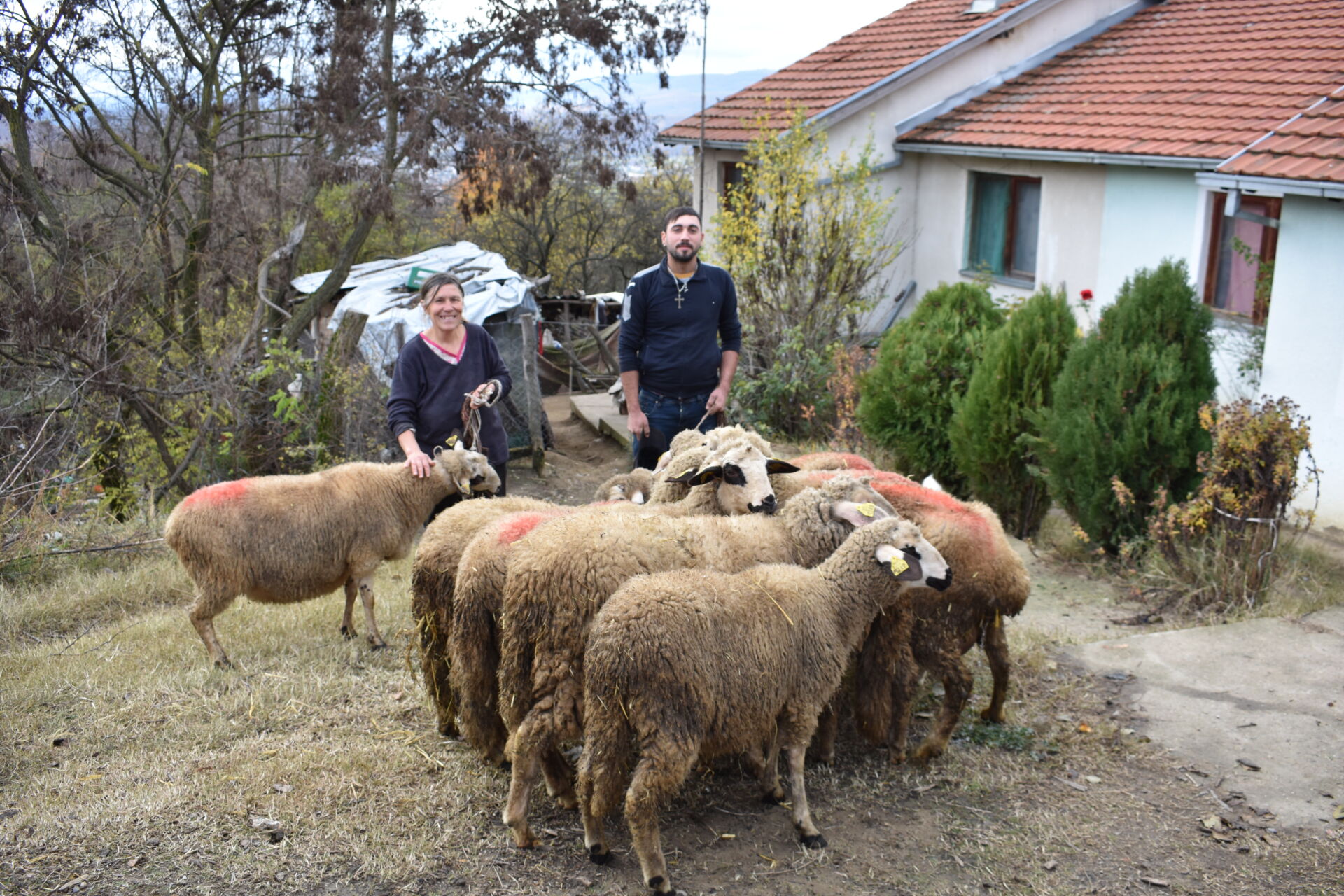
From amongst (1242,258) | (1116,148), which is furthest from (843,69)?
(1242,258)

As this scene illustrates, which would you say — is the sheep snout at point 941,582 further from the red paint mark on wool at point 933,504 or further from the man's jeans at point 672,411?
the man's jeans at point 672,411

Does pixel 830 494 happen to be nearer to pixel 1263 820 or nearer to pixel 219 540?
pixel 1263 820

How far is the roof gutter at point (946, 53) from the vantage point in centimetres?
1478

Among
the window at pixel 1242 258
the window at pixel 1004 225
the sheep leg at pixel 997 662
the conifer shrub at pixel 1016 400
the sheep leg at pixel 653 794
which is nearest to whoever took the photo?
the sheep leg at pixel 653 794

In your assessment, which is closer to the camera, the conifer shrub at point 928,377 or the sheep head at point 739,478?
the sheep head at point 739,478

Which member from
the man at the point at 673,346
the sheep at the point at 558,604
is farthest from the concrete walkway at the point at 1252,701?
the man at the point at 673,346

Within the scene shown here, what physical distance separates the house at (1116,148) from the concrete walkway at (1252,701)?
10.7 feet

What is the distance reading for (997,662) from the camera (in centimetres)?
512

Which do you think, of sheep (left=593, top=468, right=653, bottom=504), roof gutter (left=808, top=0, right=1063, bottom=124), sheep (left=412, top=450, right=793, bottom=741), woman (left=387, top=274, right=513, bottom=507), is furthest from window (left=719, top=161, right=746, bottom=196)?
sheep (left=412, top=450, right=793, bottom=741)

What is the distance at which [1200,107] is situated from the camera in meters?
12.4

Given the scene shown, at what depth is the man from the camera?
668 centimetres

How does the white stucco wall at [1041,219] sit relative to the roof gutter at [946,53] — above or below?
below

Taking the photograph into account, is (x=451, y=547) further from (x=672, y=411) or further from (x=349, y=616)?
(x=672, y=411)

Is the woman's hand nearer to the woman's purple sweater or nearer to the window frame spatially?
the woman's purple sweater
